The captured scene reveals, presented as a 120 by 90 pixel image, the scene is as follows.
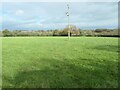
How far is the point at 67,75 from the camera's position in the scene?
9.49 metres

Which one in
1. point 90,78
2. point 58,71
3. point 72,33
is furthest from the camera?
point 72,33

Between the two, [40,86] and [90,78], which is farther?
[90,78]

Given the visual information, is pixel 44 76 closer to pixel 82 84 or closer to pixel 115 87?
pixel 82 84

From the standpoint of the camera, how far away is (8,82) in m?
8.46

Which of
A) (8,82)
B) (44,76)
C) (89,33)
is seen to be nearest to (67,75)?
(44,76)

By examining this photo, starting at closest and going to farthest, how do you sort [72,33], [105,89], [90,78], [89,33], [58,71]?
1. [105,89]
2. [90,78]
3. [58,71]
4. [89,33]
5. [72,33]

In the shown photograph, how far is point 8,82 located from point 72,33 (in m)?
71.5

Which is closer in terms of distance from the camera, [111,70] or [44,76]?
[44,76]

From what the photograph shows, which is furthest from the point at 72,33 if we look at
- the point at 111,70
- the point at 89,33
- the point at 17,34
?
the point at 111,70

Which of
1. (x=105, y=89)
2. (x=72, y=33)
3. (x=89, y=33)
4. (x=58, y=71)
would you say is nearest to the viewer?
(x=105, y=89)

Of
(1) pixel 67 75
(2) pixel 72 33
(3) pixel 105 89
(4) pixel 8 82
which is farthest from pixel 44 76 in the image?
(2) pixel 72 33

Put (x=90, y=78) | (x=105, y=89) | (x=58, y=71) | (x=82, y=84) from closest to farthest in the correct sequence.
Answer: (x=105, y=89) → (x=82, y=84) → (x=90, y=78) → (x=58, y=71)

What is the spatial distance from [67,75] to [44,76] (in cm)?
84

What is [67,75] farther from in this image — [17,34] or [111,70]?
[17,34]
